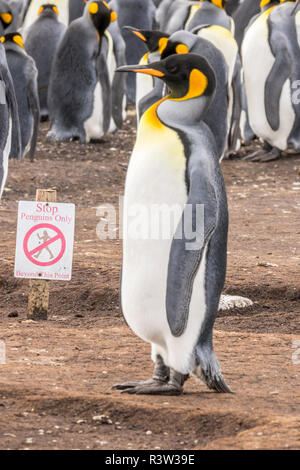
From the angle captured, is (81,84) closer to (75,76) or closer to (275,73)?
(75,76)

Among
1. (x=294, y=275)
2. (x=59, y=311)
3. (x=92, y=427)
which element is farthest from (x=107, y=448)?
(x=294, y=275)

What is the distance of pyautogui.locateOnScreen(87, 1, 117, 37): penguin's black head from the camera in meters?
9.72

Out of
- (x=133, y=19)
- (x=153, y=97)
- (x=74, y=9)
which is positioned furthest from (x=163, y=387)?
(x=74, y=9)

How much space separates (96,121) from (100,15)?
1109mm

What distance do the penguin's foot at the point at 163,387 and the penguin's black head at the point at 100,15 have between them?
7079 mm

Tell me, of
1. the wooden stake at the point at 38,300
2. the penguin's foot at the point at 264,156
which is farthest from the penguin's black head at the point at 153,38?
the wooden stake at the point at 38,300

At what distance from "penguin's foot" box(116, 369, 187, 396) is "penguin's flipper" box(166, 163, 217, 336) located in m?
0.19

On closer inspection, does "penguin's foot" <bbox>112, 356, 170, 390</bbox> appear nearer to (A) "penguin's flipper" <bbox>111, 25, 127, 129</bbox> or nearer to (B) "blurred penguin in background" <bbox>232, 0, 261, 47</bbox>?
(A) "penguin's flipper" <bbox>111, 25, 127, 129</bbox>

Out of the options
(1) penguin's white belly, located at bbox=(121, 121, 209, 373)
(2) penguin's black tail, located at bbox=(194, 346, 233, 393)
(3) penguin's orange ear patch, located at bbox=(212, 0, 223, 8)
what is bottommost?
(2) penguin's black tail, located at bbox=(194, 346, 233, 393)

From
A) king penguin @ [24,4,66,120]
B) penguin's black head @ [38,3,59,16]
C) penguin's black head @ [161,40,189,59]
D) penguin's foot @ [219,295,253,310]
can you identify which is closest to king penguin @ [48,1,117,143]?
king penguin @ [24,4,66,120]

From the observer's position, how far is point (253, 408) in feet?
9.86

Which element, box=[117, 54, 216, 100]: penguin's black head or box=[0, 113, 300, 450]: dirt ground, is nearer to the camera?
box=[0, 113, 300, 450]: dirt ground

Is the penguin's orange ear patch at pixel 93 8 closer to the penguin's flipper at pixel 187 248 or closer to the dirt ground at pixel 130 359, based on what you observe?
the dirt ground at pixel 130 359

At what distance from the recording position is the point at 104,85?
10.2 m
